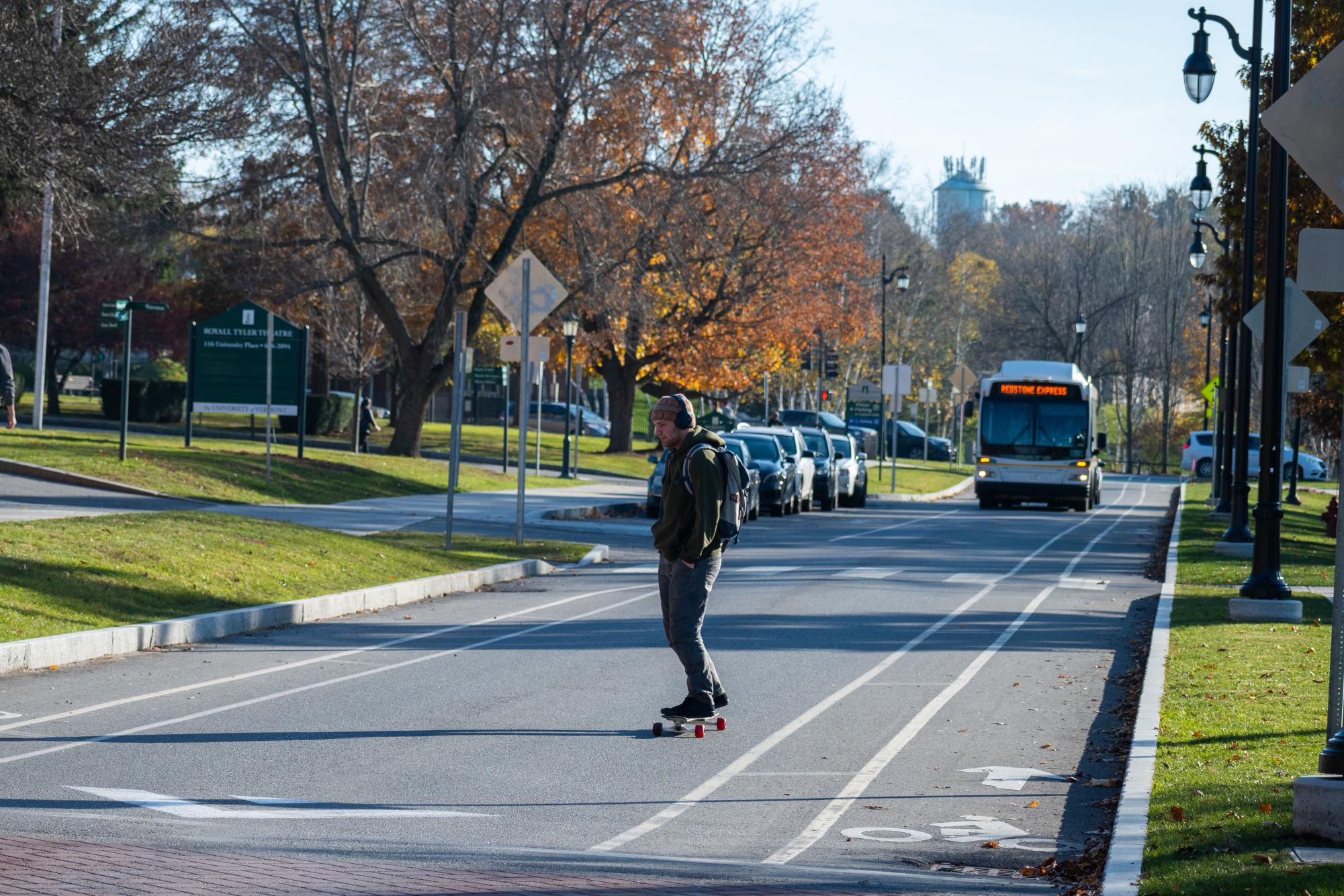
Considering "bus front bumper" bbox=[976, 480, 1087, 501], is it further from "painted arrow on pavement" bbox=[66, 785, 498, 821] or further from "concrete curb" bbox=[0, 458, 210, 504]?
"painted arrow on pavement" bbox=[66, 785, 498, 821]

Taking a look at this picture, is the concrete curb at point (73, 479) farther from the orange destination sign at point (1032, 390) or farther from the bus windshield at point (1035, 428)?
the orange destination sign at point (1032, 390)

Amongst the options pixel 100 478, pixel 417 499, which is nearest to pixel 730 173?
pixel 417 499

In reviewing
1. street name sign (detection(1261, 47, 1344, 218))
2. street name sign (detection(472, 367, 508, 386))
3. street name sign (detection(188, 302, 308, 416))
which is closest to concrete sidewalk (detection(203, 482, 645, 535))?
street name sign (detection(188, 302, 308, 416))

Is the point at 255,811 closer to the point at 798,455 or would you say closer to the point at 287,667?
the point at 287,667

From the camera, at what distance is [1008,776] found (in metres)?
8.72

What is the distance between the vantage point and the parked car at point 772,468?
108 ft

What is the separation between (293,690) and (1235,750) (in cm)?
584

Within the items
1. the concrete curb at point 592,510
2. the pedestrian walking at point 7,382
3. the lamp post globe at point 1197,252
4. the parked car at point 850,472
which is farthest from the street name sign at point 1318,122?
the parked car at point 850,472

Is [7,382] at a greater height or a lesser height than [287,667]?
greater

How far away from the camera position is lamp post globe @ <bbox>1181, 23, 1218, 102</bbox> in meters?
21.1

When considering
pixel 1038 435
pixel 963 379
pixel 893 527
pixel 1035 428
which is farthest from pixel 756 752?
pixel 963 379

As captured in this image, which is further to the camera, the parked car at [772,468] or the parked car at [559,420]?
the parked car at [559,420]

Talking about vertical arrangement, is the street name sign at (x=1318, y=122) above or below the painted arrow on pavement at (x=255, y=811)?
above

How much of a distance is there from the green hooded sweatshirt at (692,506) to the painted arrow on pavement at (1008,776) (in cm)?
194
